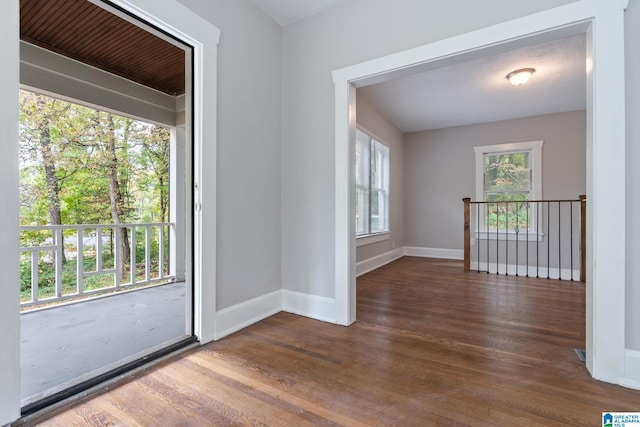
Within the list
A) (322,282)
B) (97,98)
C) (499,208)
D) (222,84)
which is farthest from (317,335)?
(499,208)

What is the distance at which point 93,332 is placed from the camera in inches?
88.7

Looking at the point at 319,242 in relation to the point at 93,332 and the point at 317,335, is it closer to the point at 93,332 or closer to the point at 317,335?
the point at 317,335

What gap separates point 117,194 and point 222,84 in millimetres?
3462

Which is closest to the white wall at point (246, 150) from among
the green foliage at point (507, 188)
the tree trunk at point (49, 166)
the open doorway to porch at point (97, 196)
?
the open doorway to porch at point (97, 196)

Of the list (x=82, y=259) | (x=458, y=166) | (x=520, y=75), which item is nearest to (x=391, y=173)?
(x=458, y=166)

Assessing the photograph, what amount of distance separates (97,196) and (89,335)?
283cm

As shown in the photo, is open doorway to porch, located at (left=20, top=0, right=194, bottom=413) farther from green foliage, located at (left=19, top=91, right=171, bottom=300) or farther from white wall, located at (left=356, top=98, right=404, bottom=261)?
white wall, located at (left=356, top=98, right=404, bottom=261)

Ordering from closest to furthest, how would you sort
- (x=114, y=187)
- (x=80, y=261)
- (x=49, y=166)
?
(x=80, y=261)
(x=49, y=166)
(x=114, y=187)

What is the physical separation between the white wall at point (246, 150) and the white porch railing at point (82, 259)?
2.24m

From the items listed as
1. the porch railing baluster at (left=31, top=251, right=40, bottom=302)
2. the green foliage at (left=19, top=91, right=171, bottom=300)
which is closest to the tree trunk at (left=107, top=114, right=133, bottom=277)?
the green foliage at (left=19, top=91, right=171, bottom=300)

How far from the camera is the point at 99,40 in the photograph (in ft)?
9.32

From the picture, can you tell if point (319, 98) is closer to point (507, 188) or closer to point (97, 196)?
point (97, 196)

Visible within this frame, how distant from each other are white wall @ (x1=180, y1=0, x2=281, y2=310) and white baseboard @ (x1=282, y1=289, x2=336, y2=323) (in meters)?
0.16

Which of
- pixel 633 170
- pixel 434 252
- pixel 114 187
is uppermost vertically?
pixel 114 187
